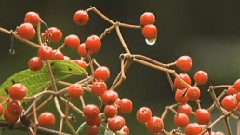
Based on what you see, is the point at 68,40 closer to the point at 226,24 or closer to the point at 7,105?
the point at 7,105

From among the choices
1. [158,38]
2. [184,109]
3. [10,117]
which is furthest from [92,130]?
[158,38]

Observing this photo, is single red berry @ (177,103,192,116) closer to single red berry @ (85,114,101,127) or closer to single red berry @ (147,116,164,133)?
single red berry @ (147,116,164,133)

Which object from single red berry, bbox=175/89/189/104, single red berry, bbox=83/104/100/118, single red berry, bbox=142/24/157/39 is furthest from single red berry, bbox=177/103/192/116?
single red berry, bbox=83/104/100/118

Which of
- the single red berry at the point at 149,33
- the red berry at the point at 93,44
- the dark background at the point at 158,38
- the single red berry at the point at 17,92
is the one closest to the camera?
the single red berry at the point at 17,92

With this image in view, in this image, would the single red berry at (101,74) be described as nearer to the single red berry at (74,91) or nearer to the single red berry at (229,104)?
the single red berry at (74,91)

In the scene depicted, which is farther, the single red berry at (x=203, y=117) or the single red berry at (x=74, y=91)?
the single red berry at (x=203, y=117)

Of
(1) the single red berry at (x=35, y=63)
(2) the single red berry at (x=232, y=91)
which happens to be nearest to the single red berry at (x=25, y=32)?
(1) the single red berry at (x=35, y=63)

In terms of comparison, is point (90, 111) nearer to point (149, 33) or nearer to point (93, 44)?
point (93, 44)
